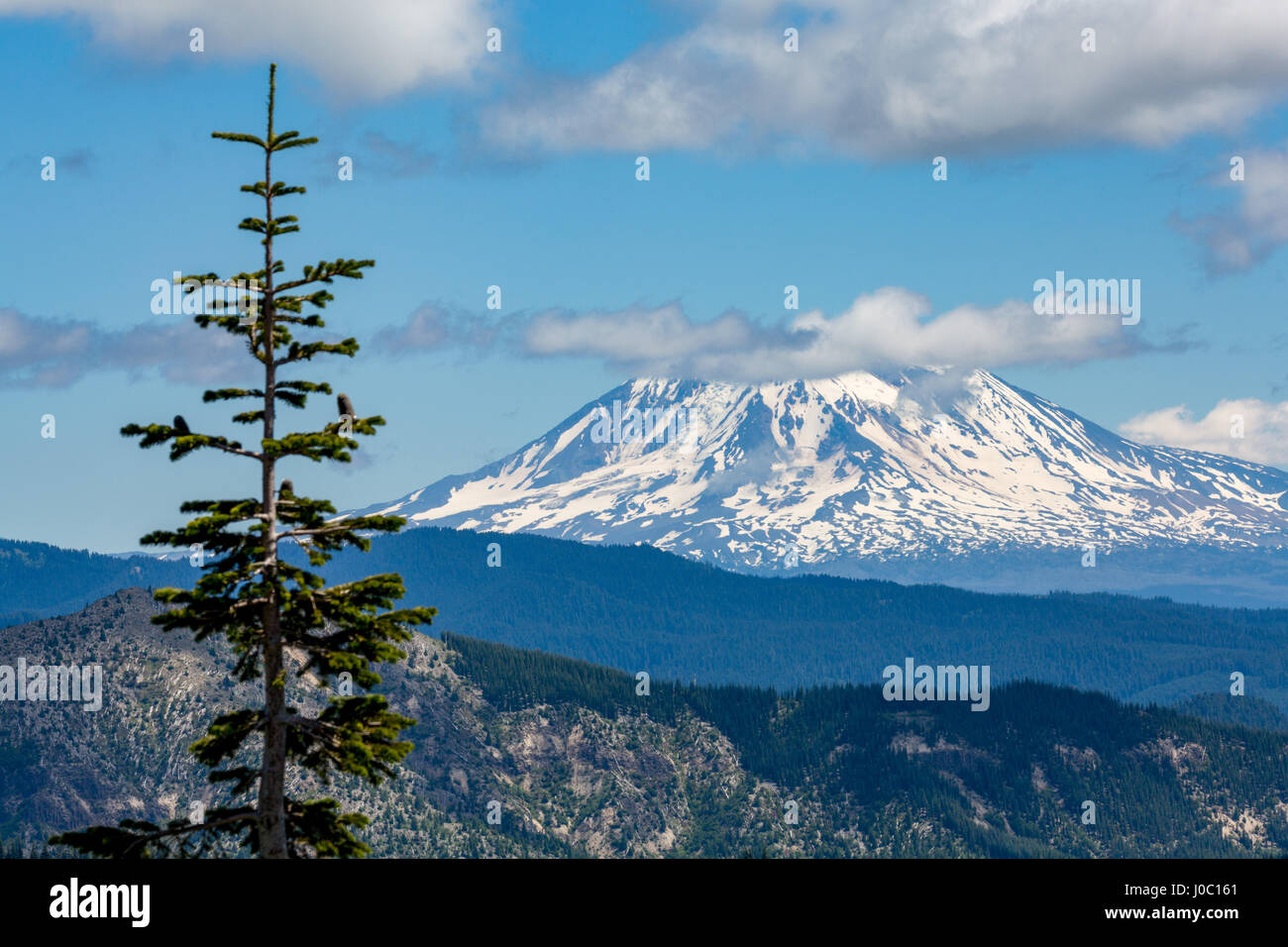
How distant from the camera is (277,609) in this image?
144 feet

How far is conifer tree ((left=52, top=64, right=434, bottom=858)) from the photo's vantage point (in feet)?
139

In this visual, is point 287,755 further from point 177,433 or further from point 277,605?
point 177,433

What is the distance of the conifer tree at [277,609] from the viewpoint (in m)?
42.5
